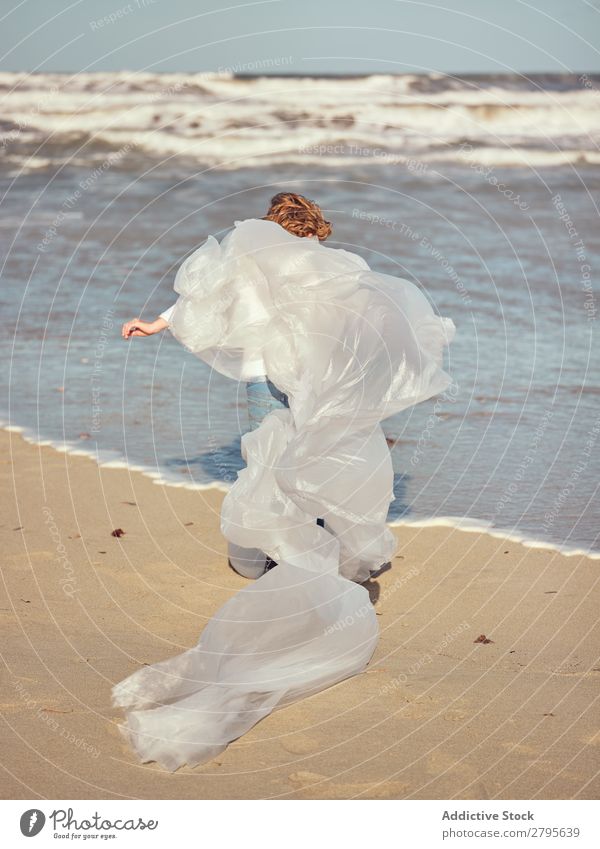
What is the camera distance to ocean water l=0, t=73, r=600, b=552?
747 cm

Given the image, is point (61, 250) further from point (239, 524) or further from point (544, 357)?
point (239, 524)

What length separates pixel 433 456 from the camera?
7.46m

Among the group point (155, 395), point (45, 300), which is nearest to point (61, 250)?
point (45, 300)
